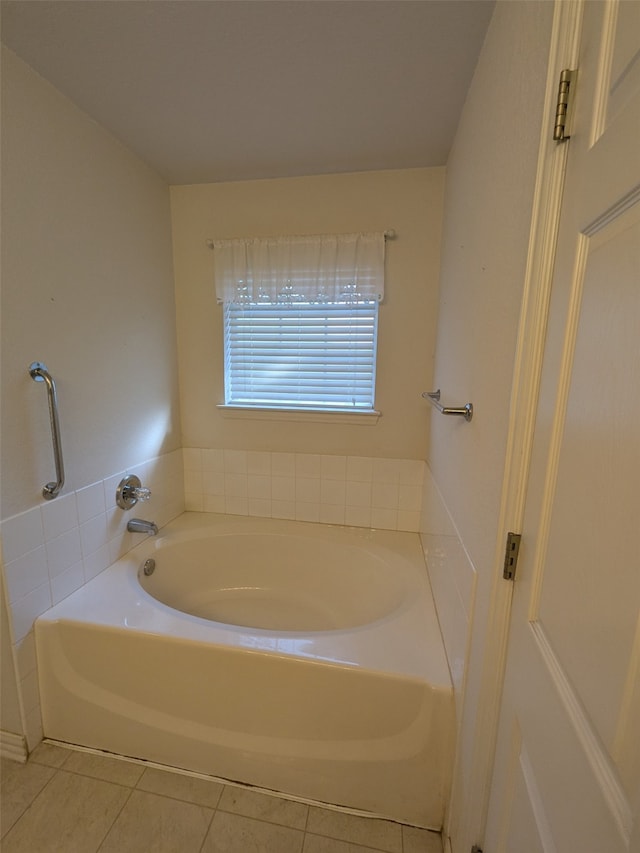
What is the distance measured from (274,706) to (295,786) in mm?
284

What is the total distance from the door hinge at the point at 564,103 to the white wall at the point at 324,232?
1.25 m

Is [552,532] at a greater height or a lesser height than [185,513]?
greater

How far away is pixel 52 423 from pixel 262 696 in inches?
46.3

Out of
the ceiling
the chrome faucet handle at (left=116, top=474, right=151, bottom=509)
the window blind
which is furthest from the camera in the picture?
the window blind

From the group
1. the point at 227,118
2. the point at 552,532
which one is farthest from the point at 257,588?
the point at 227,118

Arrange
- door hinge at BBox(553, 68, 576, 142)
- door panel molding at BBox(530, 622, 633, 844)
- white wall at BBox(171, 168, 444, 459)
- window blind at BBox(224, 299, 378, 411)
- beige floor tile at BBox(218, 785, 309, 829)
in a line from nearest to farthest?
door panel molding at BBox(530, 622, 633, 844) → door hinge at BBox(553, 68, 576, 142) → beige floor tile at BBox(218, 785, 309, 829) → white wall at BBox(171, 168, 444, 459) → window blind at BBox(224, 299, 378, 411)

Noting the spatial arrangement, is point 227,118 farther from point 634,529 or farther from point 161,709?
point 161,709

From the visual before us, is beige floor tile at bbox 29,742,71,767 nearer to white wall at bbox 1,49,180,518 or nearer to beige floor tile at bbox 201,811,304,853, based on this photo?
beige floor tile at bbox 201,811,304,853

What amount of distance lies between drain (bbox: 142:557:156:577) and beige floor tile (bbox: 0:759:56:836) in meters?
0.70

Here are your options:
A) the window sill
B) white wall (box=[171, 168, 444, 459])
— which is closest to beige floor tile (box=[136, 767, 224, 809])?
white wall (box=[171, 168, 444, 459])

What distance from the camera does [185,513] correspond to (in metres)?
2.21

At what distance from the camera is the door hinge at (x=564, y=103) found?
0.57 meters

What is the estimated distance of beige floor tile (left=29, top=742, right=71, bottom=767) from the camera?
4.14 ft

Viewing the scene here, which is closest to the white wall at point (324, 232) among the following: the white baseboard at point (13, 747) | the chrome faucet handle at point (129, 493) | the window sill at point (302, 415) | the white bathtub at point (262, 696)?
the window sill at point (302, 415)
